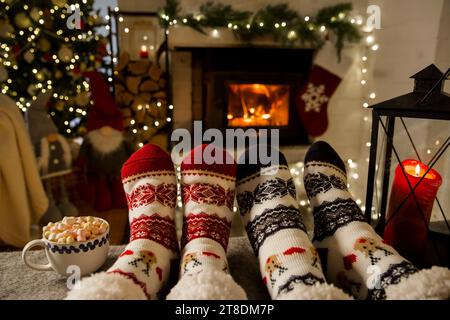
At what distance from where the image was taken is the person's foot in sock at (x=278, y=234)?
0.53 meters

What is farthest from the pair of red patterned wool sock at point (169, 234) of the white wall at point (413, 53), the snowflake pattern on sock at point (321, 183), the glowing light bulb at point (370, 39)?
the glowing light bulb at point (370, 39)

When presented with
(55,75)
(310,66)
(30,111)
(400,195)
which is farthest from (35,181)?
(310,66)

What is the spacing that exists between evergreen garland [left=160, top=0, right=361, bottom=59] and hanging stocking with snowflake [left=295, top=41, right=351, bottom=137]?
97 millimetres

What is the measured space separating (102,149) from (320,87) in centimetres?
136

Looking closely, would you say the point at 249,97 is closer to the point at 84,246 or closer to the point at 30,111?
the point at 30,111

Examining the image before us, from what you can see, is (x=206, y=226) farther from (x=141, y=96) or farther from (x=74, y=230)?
(x=141, y=96)

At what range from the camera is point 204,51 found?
238cm

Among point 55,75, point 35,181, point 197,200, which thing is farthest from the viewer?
point 55,75

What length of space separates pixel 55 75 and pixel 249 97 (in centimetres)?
119

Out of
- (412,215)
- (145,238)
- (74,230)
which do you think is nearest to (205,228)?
(145,238)

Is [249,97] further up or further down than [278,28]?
further down

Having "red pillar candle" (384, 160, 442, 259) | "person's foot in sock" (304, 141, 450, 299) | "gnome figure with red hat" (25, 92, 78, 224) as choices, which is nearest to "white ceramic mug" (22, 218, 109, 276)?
"person's foot in sock" (304, 141, 450, 299)

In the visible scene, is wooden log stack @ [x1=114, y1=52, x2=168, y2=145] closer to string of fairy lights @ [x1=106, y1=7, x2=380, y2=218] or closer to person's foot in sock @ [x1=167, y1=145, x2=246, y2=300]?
string of fairy lights @ [x1=106, y1=7, x2=380, y2=218]

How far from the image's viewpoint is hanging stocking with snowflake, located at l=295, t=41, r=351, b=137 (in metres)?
2.41
